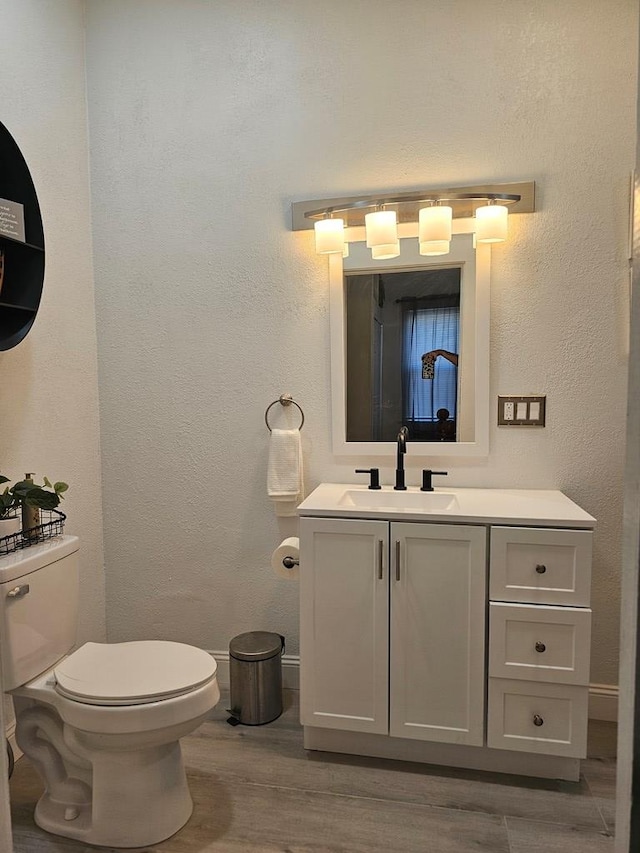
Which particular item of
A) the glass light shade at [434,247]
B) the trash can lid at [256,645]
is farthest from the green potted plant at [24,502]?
the glass light shade at [434,247]

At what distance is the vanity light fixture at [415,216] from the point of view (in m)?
2.25

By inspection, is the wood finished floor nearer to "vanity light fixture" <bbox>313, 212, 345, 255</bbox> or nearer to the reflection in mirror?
the reflection in mirror

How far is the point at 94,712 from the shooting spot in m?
1.66

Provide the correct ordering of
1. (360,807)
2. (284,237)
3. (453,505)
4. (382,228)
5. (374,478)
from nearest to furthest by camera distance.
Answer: (360,807), (453,505), (382,228), (374,478), (284,237)

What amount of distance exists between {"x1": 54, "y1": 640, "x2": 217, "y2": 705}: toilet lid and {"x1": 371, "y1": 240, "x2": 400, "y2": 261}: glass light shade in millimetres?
1573

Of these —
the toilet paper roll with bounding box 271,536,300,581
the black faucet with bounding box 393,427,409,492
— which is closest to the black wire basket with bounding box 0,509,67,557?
the toilet paper roll with bounding box 271,536,300,581

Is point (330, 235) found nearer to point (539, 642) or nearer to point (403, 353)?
point (403, 353)

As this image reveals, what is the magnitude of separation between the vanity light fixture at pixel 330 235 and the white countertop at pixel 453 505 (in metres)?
0.95

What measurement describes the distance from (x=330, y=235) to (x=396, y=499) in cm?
106

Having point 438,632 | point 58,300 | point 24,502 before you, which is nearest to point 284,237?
point 58,300

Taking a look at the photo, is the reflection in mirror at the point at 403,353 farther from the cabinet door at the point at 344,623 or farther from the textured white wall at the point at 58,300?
the textured white wall at the point at 58,300

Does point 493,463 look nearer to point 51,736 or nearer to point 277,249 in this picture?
point 277,249

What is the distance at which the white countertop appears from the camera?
1.96 metres

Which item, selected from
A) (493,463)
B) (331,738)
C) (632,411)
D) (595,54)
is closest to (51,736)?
(331,738)
